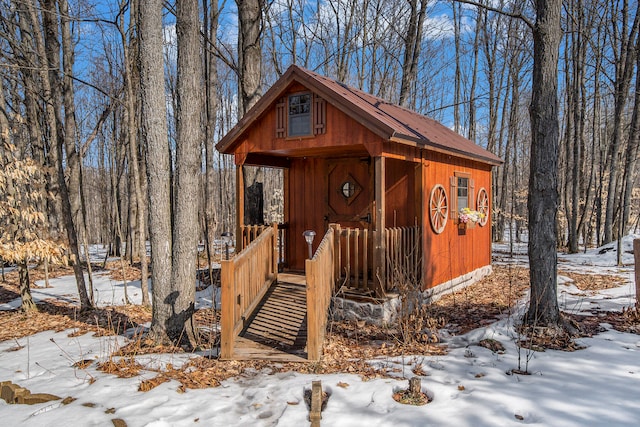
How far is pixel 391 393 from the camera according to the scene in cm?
383

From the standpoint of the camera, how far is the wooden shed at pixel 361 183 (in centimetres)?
682

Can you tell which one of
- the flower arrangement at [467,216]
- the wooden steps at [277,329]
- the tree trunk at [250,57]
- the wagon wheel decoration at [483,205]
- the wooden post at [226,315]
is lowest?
the wooden steps at [277,329]

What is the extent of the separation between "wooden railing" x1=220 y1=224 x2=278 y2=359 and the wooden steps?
0.51 ft

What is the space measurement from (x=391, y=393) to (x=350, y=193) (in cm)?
519

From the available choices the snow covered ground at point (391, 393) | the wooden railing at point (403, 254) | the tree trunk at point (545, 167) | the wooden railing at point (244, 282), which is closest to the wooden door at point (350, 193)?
the wooden railing at point (403, 254)

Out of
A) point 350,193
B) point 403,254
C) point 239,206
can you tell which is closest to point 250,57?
point 239,206

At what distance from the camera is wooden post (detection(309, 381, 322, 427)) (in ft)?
11.1

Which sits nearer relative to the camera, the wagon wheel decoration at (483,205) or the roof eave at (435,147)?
the roof eave at (435,147)

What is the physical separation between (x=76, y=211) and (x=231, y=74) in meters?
18.7

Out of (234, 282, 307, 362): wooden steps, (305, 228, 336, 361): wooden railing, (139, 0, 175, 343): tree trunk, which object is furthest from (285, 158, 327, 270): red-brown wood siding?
Result: (139, 0, 175, 343): tree trunk

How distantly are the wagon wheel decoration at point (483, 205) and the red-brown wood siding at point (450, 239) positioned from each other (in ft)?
0.49

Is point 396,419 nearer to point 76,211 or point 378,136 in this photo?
point 378,136

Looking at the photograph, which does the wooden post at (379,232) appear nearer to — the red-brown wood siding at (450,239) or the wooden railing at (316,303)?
the wooden railing at (316,303)

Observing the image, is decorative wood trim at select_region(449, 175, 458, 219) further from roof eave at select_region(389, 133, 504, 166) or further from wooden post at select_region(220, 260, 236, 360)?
wooden post at select_region(220, 260, 236, 360)
